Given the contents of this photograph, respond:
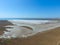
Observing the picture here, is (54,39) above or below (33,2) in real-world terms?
below

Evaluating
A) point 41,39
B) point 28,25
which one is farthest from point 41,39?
point 28,25

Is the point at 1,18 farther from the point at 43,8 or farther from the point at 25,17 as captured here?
the point at 43,8

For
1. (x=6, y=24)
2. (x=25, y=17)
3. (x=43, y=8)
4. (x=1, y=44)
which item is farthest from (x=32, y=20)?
(x=1, y=44)

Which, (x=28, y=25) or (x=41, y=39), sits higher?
(x=28, y=25)

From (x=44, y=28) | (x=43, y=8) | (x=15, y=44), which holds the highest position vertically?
(x=43, y=8)

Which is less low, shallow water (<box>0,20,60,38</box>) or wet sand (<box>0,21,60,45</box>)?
shallow water (<box>0,20,60,38</box>)

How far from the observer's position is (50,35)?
47.0 inches

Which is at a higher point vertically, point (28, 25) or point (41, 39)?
point (28, 25)

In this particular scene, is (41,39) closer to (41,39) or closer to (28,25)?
(41,39)

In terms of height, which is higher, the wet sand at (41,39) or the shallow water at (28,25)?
the shallow water at (28,25)

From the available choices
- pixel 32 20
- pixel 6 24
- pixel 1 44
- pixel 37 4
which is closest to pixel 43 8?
pixel 37 4

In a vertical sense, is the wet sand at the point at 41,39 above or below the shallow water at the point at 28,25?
below

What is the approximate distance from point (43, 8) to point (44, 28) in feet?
0.76

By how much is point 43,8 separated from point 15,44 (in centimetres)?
52
